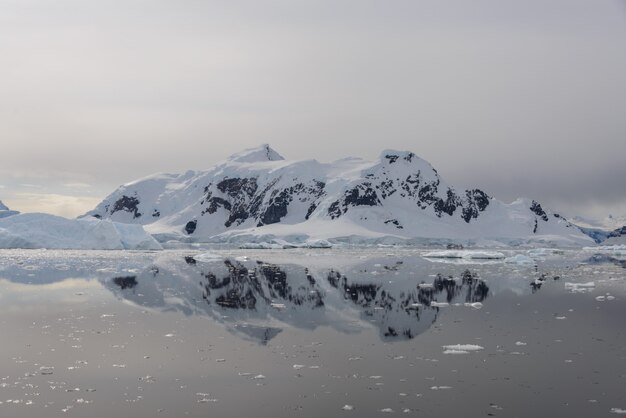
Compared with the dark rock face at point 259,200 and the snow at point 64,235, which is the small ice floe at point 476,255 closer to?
the snow at point 64,235

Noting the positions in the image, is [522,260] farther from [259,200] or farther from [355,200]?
[259,200]

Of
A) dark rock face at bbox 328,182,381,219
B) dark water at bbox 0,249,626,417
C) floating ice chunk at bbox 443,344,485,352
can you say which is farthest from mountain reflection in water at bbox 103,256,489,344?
dark rock face at bbox 328,182,381,219

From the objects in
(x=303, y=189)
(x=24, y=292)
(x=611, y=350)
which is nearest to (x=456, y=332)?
(x=611, y=350)

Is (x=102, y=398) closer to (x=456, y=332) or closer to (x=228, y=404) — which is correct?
(x=228, y=404)

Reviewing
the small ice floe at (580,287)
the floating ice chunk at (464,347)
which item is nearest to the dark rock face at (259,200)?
the small ice floe at (580,287)

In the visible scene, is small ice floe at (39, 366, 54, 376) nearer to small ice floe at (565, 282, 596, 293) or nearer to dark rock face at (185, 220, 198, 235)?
small ice floe at (565, 282, 596, 293)

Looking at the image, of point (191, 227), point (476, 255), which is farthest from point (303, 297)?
point (191, 227)
